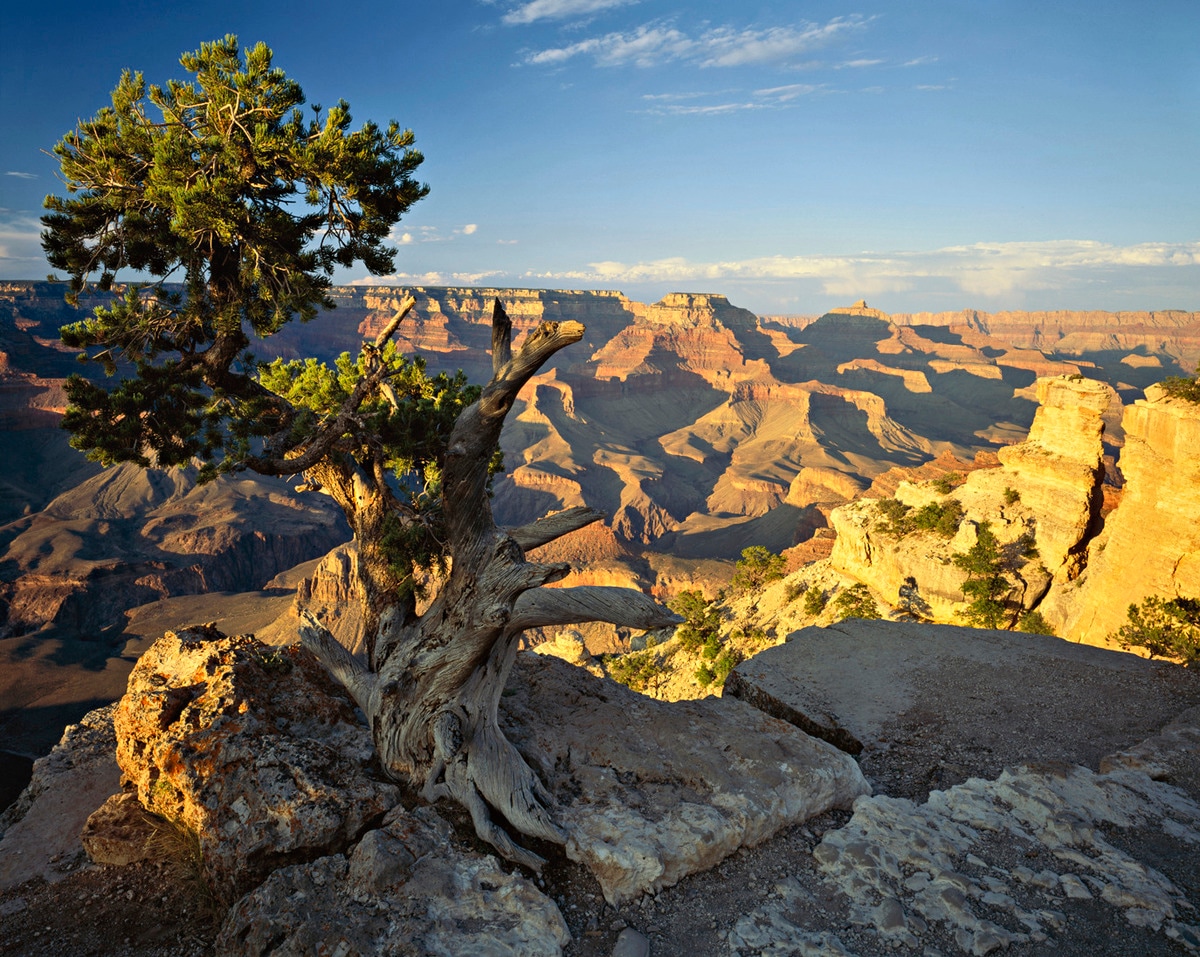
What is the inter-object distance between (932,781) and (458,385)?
1241 centimetres

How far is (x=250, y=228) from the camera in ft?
27.8

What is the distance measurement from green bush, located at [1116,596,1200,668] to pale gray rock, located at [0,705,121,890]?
→ 82.0 ft

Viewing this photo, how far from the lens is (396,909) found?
220 inches

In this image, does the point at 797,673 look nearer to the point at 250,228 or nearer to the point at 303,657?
the point at 303,657

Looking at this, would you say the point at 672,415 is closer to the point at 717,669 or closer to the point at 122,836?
the point at 717,669

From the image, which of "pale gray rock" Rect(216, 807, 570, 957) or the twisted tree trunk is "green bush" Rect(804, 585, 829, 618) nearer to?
the twisted tree trunk

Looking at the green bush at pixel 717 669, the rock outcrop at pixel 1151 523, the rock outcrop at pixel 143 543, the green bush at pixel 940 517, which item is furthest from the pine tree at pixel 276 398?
the rock outcrop at pixel 143 543

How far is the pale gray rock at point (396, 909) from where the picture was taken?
517 centimetres

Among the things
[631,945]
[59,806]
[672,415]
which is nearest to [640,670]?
[59,806]

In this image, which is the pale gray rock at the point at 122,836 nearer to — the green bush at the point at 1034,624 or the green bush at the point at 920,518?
the green bush at the point at 1034,624

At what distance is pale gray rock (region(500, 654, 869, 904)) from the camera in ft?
21.9

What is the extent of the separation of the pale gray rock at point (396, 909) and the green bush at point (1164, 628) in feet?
66.8

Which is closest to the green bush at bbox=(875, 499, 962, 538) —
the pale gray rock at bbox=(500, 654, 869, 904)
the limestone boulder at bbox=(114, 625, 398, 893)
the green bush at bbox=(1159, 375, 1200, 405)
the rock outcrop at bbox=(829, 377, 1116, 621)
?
the rock outcrop at bbox=(829, 377, 1116, 621)

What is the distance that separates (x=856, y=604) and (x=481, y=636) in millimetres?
24929
